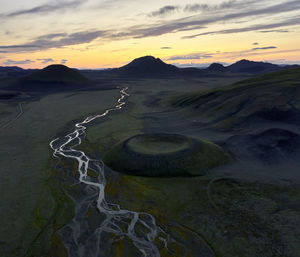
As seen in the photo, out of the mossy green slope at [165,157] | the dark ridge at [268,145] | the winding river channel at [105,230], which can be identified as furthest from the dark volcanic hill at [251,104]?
the winding river channel at [105,230]

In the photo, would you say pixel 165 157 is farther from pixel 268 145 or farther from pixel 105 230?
pixel 268 145

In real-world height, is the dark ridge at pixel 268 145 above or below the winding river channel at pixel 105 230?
below

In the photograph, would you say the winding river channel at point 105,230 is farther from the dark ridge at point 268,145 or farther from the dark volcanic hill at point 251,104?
the dark volcanic hill at point 251,104

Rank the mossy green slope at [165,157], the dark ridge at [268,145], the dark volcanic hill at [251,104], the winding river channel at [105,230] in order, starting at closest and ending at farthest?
the winding river channel at [105,230], the mossy green slope at [165,157], the dark ridge at [268,145], the dark volcanic hill at [251,104]

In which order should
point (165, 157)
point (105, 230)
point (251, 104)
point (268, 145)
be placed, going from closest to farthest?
point (105, 230), point (165, 157), point (268, 145), point (251, 104)

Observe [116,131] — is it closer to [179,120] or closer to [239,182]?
[179,120]

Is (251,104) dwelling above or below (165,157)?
below

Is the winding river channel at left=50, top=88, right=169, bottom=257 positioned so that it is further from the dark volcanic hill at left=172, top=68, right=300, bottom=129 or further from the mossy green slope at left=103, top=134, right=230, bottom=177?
the dark volcanic hill at left=172, top=68, right=300, bottom=129

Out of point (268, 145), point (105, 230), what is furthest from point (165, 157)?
point (268, 145)

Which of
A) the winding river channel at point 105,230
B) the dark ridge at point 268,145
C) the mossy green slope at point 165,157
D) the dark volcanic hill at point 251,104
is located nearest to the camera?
the winding river channel at point 105,230

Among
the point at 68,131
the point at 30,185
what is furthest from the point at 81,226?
the point at 68,131
